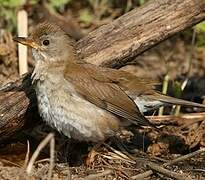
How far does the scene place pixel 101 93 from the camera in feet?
22.6

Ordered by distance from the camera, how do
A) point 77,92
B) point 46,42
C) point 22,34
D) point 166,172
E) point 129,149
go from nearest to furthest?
point 166,172, point 77,92, point 46,42, point 129,149, point 22,34

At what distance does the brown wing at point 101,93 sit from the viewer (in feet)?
22.3

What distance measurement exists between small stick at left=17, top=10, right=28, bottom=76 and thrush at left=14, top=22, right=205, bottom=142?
144 cm

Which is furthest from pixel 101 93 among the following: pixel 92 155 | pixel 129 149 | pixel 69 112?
pixel 129 149

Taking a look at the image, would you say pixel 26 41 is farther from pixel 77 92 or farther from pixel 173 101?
pixel 173 101

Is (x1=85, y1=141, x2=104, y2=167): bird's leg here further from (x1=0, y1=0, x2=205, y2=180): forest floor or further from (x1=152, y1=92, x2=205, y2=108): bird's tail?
(x1=152, y1=92, x2=205, y2=108): bird's tail

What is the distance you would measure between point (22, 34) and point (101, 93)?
2.39 metres

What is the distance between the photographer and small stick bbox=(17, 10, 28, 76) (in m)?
8.52

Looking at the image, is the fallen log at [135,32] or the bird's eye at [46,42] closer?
the bird's eye at [46,42]

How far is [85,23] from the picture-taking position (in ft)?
36.0

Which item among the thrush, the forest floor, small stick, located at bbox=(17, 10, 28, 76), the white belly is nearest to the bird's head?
Answer: the thrush

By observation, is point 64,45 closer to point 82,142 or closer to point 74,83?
point 74,83

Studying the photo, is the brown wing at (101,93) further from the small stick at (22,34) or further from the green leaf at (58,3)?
the green leaf at (58,3)

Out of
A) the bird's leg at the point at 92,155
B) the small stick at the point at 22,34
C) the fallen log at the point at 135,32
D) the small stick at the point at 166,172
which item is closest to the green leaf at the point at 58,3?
the small stick at the point at 22,34
